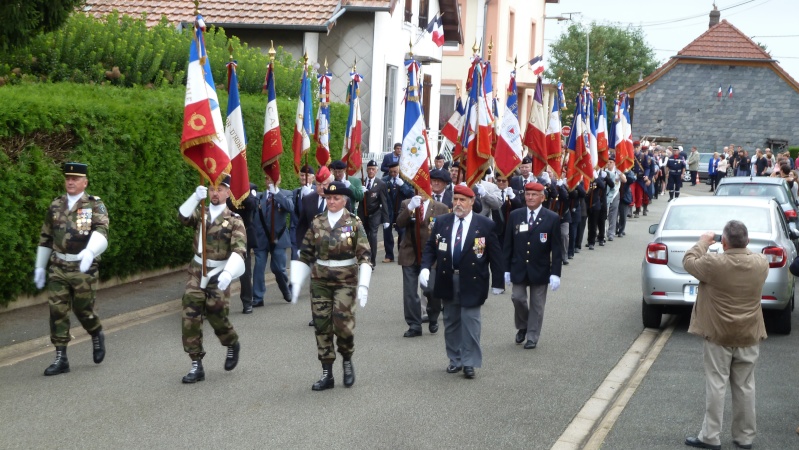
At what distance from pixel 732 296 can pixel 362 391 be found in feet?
10.6

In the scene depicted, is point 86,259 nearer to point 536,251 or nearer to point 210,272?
point 210,272

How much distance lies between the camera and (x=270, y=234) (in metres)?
14.1

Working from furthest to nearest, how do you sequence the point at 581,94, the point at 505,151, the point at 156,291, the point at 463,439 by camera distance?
the point at 581,94
the point at 505,151
the point at 156,291
the point at 463,439

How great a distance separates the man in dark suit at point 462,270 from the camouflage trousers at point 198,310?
1843 mm

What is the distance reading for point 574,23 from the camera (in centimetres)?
7856

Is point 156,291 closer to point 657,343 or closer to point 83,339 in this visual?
point 83,339

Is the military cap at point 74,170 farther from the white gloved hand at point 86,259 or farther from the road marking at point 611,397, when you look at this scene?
the road marking at point 611,397

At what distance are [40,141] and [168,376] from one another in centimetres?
425

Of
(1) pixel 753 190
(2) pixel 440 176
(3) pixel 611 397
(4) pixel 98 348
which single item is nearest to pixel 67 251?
(4) pixel 98 348

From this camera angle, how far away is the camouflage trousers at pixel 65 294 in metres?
9.70

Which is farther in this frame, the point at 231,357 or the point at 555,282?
the point at 555,282

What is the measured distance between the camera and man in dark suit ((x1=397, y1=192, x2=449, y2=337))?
476 inches

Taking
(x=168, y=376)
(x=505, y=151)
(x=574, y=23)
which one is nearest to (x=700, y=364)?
(x=168, y=376)

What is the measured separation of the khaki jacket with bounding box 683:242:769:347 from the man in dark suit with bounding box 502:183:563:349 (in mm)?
3646
